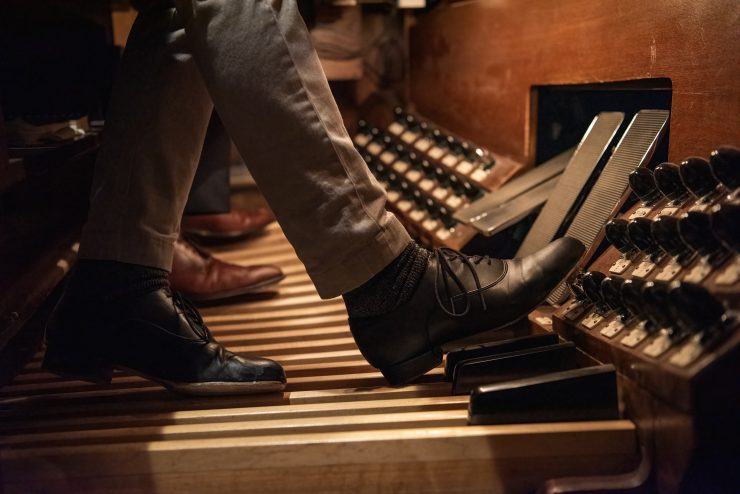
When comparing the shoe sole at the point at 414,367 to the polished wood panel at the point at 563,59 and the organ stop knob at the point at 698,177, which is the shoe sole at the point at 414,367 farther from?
the polished wood panel at the point at 563,59

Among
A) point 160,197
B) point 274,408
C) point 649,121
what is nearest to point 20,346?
point 160,197

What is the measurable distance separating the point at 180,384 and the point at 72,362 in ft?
0.56

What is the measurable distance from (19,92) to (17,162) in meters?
0.56

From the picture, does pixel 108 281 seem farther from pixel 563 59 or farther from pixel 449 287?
pixel 563 59

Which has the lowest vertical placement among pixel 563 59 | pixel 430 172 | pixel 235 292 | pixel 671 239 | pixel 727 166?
pixel 235 292

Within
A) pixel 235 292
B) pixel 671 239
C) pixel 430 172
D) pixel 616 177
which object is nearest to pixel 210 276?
pixel 235 292

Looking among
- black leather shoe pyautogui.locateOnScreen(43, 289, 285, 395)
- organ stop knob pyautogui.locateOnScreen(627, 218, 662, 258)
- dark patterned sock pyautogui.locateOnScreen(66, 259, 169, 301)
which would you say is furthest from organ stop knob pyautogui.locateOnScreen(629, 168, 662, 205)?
dark patterned sock pyautogui.locateOnScreen(66, 259, 169, 301)

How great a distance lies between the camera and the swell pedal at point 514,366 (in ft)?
3.30

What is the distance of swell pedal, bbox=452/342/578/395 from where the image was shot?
100cm

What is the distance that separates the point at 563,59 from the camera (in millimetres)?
1504

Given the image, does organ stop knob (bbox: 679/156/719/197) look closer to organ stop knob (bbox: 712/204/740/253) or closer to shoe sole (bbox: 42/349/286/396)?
organ stop knob (bbox: 712/204/740/253)

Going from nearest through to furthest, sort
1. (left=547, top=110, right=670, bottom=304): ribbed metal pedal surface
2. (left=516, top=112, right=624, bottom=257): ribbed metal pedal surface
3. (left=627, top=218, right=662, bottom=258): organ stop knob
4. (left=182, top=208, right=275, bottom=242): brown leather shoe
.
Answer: (left=627, top=218, right=662, bottom=258): organ stop knob < (left=547, top=110, right=670, bottom=304): ribbed metal pedal surface < (left=516, top=112, right=624, bottom=257): ribbed metal pedal surface < (left=182, top=208, right=275, bottom=242): brown leather shoe

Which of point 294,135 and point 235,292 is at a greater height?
point 294,135

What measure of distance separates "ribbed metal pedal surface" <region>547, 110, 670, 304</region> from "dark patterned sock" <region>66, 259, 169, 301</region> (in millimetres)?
692
